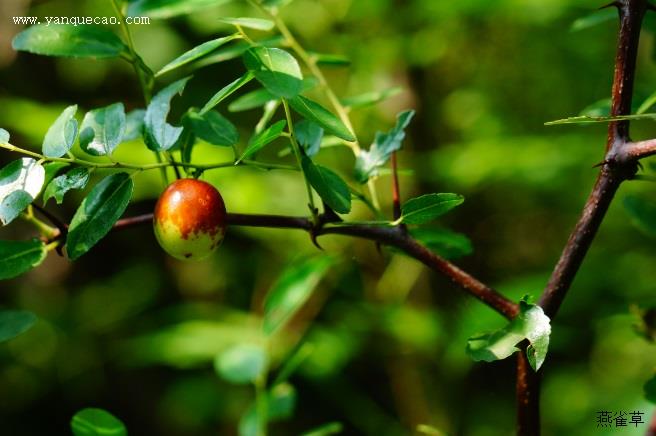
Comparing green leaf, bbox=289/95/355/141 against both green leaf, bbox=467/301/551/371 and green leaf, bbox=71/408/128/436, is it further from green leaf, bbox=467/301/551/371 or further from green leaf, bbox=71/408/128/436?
green leaf, bbox=71/408/128/436

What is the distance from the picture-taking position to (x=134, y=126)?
544mm

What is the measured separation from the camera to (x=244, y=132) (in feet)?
6.40

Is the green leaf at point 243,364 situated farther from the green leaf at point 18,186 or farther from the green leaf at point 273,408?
the green leaf at point 18,186

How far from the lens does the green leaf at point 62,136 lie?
1.49 ft

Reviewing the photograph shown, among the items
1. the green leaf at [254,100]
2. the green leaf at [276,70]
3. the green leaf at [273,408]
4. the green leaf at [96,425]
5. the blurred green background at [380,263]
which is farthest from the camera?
the blurred green background at [380,263]

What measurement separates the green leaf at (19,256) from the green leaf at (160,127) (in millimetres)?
99

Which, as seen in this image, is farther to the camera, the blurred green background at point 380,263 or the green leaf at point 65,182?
the blurred green background at point 380,263

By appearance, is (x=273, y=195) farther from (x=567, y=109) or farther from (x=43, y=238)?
(x=43, y=238)

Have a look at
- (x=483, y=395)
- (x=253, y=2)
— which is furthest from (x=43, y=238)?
(x=483, y=395)

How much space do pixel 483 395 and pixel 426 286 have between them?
37cm

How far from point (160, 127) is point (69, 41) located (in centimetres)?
9

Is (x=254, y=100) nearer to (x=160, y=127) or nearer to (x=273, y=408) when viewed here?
(x=160, y=127)

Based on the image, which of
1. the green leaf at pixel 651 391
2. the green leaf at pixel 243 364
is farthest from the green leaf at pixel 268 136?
the green leaf at pixel 243 364

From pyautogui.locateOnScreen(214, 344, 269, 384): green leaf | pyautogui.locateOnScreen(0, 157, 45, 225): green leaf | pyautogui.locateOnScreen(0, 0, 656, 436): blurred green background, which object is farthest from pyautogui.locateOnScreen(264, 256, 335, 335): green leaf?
pyautogui.locateOnScreen(0, 157, 45, 225): green leaf
